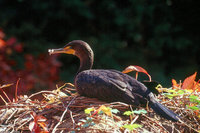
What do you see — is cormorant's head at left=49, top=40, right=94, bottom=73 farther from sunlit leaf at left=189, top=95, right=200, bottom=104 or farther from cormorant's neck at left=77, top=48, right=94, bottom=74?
sunlit leaf at left=189, top=95, right=200, bottom=104

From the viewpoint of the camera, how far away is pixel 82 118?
82.6 inches

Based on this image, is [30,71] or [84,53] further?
[30,71]

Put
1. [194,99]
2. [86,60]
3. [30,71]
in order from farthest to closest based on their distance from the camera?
1. [30,71]
2. [86,60]
3. [194,99]

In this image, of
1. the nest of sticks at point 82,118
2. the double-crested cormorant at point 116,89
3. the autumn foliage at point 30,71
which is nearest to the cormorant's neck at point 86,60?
the double-crested cormorant at point 116,89

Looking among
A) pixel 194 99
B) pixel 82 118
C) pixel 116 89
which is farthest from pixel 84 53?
pixel 194 99

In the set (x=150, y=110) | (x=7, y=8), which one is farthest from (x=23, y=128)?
(x=7, y=8)

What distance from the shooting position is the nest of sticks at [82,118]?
6.42ft

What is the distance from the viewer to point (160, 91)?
257 centimetres

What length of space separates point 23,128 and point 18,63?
4437 millimetres

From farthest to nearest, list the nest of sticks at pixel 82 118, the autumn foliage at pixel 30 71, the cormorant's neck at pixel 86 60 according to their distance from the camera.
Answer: the autumn foliage at pixel 30 71 → the cormorant's neck at pixel 86 60 → the nest of sticks at pixel 82 118

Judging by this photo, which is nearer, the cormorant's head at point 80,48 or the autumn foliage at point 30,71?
the cormorant's head at point 80,48

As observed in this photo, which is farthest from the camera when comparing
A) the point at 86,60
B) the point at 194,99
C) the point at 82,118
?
the point at 86,60

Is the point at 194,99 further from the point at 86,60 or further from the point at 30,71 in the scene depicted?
the point at 30,71

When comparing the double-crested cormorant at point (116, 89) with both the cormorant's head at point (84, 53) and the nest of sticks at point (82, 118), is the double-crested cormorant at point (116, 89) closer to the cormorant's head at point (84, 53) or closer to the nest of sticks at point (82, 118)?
the nest of sticks at point (82, 118)
